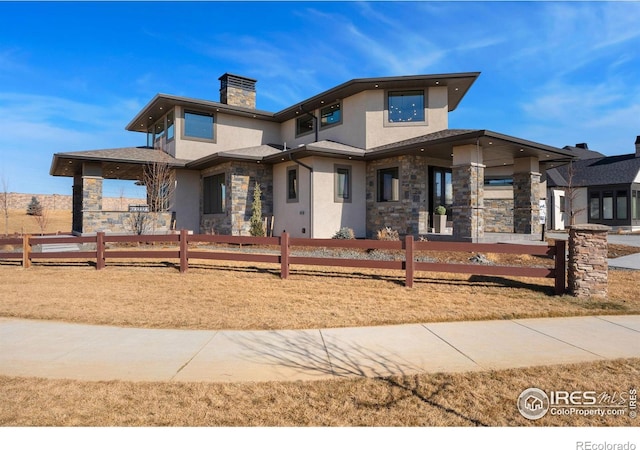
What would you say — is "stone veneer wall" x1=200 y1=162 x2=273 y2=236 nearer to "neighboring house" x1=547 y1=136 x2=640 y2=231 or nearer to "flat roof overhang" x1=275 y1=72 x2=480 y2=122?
"flat roof overhang" x1=275 y1=72 x2=480 y2=122

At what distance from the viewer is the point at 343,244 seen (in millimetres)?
9000

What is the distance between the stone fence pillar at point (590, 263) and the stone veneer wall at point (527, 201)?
10028 mm

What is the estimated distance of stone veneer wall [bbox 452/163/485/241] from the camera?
12953 mm

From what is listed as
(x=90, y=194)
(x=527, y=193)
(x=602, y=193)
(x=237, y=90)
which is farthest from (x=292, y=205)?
(x=602, y=193)

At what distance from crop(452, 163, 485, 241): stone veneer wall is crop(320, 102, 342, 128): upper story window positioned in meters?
6.54

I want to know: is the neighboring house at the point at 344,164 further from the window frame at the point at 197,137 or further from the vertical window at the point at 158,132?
the vertical window at the point at 158,132

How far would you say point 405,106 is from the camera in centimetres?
1606

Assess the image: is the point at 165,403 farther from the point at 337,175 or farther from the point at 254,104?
the point at 254,104

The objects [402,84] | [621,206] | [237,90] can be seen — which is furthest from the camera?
[621,206]

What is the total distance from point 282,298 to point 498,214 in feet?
58.6

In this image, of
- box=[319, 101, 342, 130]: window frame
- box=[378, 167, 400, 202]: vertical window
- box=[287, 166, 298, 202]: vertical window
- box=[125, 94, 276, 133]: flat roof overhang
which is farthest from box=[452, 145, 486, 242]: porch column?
box=[125, 94, 276, 133]: flat roof overhang

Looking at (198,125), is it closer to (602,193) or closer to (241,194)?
(241,194)

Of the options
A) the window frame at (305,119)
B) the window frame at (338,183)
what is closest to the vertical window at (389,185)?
the window frame at (338,183)

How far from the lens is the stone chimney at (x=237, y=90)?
2061 centimetres
